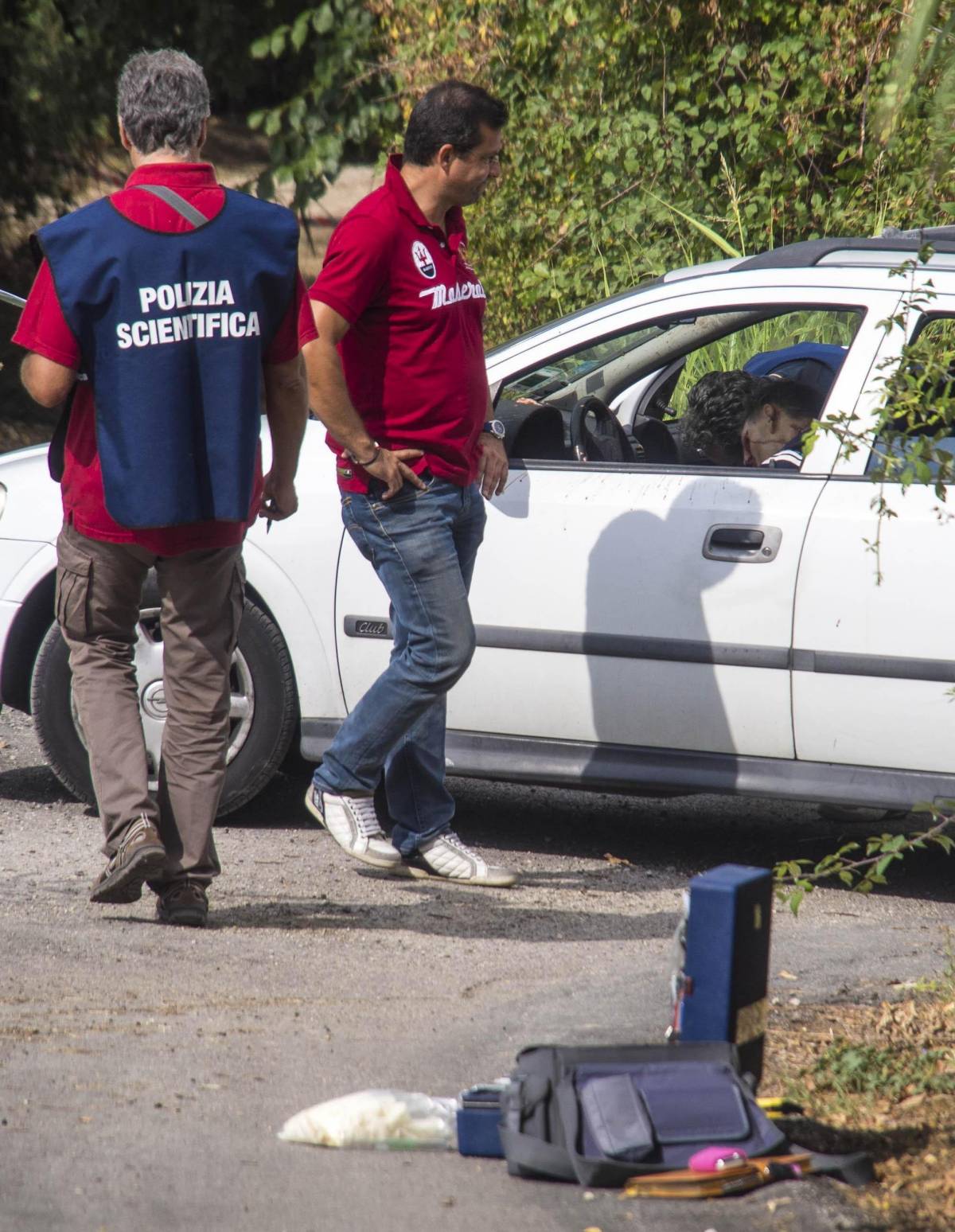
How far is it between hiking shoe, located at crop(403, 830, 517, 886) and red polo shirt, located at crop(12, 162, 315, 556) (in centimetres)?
115

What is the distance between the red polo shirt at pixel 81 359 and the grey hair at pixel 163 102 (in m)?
0.07

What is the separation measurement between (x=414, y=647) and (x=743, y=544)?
91 cm

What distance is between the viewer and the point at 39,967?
4172 mm

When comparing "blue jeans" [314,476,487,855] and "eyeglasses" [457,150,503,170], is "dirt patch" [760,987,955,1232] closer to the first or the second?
"blue jeans" [314,476,487,855]

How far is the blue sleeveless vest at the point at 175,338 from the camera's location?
4.09 m

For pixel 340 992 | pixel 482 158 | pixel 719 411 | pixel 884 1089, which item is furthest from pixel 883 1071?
pixel 482 158

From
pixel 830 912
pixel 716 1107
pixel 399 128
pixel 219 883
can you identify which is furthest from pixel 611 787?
pixel 399 128

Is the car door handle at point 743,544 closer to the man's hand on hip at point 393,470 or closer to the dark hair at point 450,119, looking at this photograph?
the man's hand on hip at point 393,470

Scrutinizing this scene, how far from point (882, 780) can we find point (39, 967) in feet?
7.19

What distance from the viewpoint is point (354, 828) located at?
508 centimetres

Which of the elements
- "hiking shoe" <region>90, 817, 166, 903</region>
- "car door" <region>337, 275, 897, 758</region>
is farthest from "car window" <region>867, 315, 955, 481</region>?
"hiking shoe" <region>90, 817, 166, 903</region>

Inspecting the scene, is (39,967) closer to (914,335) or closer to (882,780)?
(882,780)

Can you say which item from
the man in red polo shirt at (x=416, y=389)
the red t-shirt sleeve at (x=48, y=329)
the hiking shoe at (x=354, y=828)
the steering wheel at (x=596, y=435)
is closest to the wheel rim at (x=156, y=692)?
the hiking shoe at (x=354, y=828)

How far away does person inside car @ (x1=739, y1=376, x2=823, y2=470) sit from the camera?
17.2 feet
